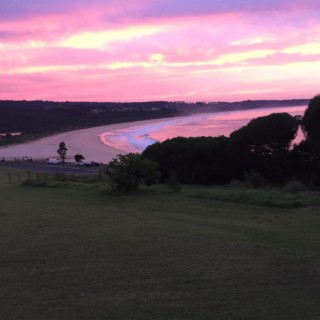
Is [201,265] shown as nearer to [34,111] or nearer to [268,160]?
[268,160]

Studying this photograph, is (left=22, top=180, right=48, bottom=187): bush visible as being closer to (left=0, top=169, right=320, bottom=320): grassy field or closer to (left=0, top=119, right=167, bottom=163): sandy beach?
(left=0, top=169, right=320, bottom=320): grassy field

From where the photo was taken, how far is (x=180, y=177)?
2611 cm

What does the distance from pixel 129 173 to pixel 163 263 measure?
35.1ft

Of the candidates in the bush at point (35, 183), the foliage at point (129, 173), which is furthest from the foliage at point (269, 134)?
the bush at point (35, 183)

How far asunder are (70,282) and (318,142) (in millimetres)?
16870

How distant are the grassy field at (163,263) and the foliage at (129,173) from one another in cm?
424

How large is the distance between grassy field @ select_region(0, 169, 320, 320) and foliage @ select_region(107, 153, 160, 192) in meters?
4.24

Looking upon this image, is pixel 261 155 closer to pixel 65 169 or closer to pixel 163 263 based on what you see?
pixel 163 263

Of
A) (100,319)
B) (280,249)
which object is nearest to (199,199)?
(280,249)

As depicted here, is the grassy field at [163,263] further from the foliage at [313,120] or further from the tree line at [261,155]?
the foliage at [313,120]

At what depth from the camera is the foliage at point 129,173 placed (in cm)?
1791

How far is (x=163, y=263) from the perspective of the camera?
24.6 ft

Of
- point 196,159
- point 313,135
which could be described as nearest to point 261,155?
point 313,135

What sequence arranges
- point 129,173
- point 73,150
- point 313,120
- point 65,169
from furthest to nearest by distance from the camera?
point 73,150 < point 65,169 < point 313,120 < point 129,173
